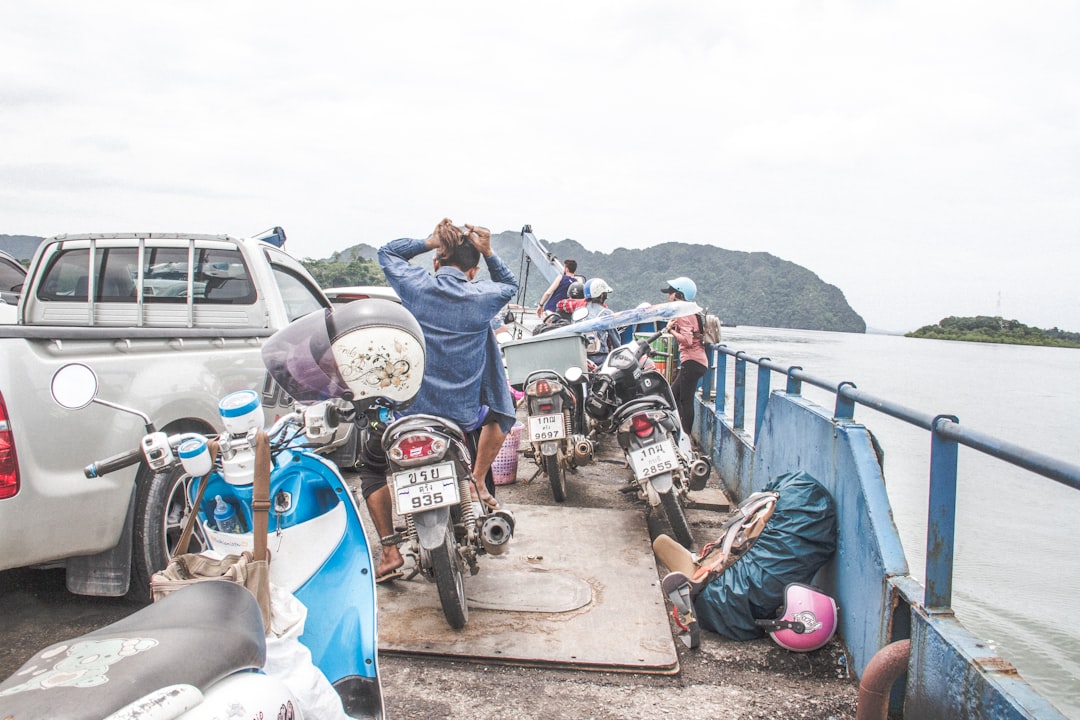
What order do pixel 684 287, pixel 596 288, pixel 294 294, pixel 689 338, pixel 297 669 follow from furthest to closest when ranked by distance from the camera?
pixel 596 288, pixel 684 287, pixel 689 338, pixel 294 294, pixel 297 669

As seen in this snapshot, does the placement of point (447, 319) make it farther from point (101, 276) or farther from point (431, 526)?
point (101, 276)

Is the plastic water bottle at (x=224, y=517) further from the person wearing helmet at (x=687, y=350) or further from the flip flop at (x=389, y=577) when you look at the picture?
the person wearing helmet at (x=687, y=350)

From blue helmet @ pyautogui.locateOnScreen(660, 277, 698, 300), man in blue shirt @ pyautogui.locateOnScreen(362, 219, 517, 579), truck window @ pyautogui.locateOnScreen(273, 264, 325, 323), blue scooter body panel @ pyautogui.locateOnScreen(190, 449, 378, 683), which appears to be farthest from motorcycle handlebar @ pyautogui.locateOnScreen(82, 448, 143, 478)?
blue helmet @ pyautogui.locateOnScreen(660, 277, 698, 300)

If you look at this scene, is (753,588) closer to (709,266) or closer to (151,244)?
(151,244)

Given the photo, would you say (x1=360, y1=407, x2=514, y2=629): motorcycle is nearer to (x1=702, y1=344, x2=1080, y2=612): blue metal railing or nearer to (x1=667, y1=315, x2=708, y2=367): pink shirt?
(x1=702, y1=344, x2=1080, y2=612): blue metal railing

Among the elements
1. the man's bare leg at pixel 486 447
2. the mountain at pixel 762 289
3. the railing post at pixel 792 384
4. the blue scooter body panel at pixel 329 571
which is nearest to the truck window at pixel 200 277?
the man's bare leg at pixel 486 447

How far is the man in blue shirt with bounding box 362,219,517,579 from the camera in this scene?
3.85 m

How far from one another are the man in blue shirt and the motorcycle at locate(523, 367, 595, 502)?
1440 mm

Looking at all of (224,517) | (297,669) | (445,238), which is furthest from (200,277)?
(297,669)

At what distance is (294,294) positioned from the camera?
576cm

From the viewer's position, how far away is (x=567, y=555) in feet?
14.5

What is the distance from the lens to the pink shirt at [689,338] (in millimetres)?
7809

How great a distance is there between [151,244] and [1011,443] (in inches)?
200

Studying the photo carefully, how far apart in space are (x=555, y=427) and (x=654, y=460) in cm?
105
